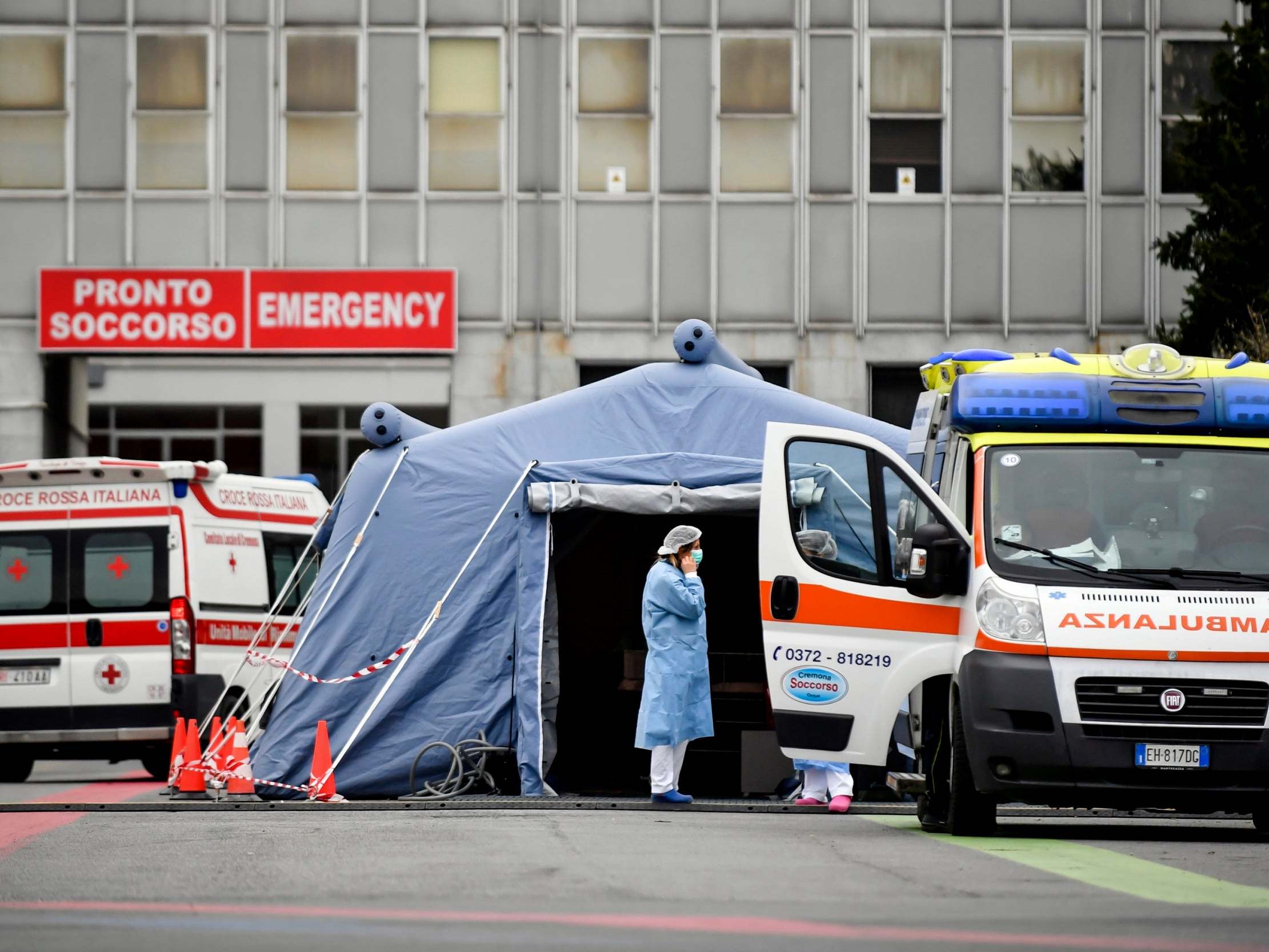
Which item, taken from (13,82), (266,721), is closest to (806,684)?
(266,721)

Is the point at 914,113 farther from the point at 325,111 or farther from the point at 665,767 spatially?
the point at 665,767

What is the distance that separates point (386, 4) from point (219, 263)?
408 cm

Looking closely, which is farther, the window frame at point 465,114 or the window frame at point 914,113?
the window frame at point 914,113

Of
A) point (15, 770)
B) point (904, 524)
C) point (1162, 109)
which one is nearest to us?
point (904, 524)

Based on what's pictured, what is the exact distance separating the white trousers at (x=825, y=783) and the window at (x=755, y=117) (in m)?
15.8

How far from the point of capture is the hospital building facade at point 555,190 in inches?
1150

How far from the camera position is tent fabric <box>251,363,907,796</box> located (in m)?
15.5

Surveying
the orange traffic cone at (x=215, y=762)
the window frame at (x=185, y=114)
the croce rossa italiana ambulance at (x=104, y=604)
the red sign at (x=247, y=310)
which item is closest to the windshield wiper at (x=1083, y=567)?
the orange traffic cone at (x=215, y=762)

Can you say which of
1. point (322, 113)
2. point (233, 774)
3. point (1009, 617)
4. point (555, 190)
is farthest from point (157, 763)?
point (322, 113)

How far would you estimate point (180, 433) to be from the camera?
29516 millimetres

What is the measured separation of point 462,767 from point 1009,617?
5423 mm

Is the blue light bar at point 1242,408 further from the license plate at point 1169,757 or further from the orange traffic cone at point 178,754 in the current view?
the orange traffic cone at point 178,754

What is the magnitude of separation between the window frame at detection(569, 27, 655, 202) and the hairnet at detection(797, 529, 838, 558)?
58.9 ft

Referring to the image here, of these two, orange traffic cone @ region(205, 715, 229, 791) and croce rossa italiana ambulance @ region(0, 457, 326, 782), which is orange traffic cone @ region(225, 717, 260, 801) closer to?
orange traffic cone @ region(205, 715, 229, 791)
